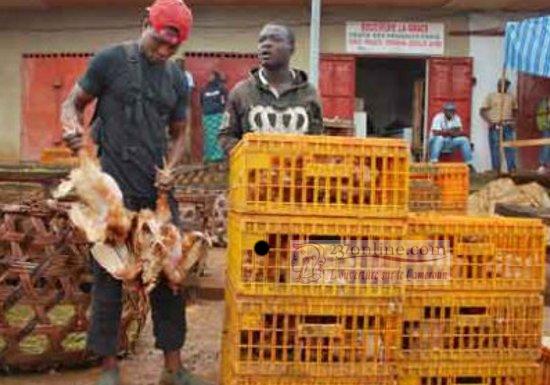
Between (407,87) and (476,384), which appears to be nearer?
(476,384)

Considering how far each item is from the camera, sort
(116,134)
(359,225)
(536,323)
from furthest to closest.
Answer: (116,134)
(536,323)
(359,225)

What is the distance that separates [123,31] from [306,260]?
13.3 m

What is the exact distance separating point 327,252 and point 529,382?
115 centimetres

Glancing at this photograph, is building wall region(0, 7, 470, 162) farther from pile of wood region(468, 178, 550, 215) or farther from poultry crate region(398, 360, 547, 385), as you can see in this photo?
poultry crate region(398, 360, 547, 385)

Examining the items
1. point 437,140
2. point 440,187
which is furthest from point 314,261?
point 437,140

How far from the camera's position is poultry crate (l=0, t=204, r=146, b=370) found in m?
4.71

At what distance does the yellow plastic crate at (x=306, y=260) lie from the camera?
374 centimetres

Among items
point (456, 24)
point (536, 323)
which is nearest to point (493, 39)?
point (456, 24)

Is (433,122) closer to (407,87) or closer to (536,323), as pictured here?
(407,87)

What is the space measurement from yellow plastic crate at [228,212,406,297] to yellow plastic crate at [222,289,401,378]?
0.05m

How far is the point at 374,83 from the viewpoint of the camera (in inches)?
818

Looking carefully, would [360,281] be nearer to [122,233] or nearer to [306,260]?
[306,260]

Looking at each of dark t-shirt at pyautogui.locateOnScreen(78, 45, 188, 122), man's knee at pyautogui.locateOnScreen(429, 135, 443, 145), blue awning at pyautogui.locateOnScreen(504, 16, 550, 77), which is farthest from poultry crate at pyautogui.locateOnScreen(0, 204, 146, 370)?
man's knee at pyautogui.locateOnScreen(429, 135, 443, 145)

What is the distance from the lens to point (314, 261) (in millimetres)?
3770
